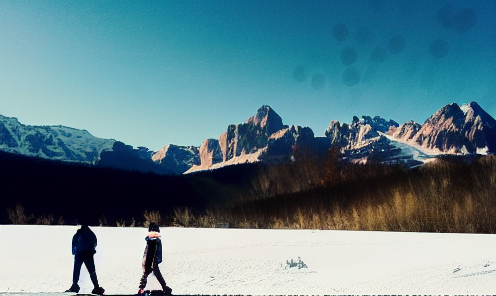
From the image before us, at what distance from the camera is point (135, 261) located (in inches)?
161

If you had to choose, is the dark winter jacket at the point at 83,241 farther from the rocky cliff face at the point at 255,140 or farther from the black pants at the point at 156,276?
the rocky cliff face at the point at 255,140

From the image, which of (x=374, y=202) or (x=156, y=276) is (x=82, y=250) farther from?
(x=374, y=202)

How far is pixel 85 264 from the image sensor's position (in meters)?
3.27

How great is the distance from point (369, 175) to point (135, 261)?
1094cm

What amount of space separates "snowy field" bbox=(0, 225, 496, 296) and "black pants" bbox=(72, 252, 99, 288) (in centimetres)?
13

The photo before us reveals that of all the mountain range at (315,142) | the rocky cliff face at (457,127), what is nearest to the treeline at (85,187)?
the mountain range at (315,142)

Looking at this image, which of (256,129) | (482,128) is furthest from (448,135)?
(256,129)

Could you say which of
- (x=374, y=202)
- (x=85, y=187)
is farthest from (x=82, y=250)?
(x=85, y=187)

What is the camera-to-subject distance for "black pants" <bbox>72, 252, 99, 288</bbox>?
321cm

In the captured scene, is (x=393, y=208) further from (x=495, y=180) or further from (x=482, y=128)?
(x=482, y=128)

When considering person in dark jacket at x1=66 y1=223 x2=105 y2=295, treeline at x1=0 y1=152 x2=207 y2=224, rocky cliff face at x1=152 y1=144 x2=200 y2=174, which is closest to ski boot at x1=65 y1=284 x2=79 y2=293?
person in dark jacket at x1=66 y1=223 x2=105 y2=295

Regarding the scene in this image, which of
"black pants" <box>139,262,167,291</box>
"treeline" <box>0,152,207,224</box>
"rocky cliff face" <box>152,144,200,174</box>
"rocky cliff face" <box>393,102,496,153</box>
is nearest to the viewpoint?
"black pants" <box>139,262,167,291</box>

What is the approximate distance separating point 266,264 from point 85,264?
1.71m

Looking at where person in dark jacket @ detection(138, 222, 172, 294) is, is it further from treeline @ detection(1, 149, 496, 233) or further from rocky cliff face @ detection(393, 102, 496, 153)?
rocky cliff face @ detection(393, 102, 496, 153)
